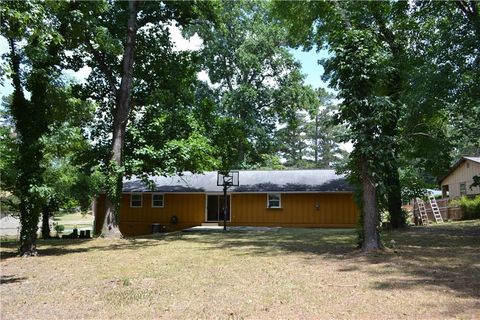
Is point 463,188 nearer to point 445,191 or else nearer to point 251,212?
point 445,191

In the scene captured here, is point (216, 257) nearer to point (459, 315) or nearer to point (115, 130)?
point (459, 315)

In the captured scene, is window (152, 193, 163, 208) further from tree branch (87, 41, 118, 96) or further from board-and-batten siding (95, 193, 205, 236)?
tree branch (87, 41, 118, 96)

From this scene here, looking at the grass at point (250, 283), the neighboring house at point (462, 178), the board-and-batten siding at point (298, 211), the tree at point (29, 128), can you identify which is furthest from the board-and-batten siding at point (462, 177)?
the tree at point (29, 128)

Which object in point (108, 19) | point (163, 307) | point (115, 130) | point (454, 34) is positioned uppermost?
point (108, 19)

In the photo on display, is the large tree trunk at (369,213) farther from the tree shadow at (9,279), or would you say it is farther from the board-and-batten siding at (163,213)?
the board-and-batten siding at (163,213)

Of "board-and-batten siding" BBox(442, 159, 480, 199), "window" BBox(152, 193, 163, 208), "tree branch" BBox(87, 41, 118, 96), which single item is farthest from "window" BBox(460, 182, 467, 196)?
"tree branch" BBox(87, 41, 118, 96)

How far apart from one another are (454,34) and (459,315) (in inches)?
460

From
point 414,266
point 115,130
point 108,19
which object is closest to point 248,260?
point 414,266

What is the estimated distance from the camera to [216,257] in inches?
462

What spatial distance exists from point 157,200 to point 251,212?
6.20 m

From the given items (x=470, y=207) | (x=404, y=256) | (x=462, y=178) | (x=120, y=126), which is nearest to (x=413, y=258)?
(x=404, y=256)

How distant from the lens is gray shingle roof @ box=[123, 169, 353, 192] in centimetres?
2516

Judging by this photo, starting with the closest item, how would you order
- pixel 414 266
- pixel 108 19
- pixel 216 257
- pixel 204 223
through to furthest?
pixel 414 266, pixel 216 257, pixel 108 19, pixel 204 223

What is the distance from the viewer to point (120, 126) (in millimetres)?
18781
